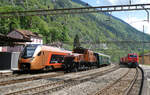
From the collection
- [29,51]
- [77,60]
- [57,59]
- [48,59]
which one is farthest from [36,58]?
[77,60]

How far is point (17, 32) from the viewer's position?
7500 centimetres

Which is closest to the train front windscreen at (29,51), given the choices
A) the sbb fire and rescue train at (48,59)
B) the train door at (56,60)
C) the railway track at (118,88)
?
the sbb fire and rescue train at (48,59)

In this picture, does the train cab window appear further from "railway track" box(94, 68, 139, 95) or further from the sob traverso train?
"railway track" box(94, 68, 139, 95)

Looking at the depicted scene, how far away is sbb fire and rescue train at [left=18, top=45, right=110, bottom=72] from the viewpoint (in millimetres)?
19344

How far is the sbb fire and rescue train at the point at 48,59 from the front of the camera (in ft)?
63.5

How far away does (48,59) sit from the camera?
2184 cm

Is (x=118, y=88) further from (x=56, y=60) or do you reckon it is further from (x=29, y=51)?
(x=56, y=60)

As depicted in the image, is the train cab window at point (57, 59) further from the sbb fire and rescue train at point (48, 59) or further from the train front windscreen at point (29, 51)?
the train front windscreen at point (29, 51)

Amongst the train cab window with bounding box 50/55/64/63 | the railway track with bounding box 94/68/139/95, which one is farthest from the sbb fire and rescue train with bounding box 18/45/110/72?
the railway track with bounding box 94/68/139/95

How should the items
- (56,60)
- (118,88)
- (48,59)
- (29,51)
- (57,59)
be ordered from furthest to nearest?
(57,59), (56,60), (48,59), (29,51), (118,88)

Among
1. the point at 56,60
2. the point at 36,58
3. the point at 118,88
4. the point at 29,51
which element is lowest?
the point at 118,88

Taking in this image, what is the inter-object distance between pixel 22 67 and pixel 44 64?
8.44 feet

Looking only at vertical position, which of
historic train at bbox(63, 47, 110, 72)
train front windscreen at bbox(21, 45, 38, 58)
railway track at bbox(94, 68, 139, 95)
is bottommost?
railway track at bbox(94, 68, 139, 95)

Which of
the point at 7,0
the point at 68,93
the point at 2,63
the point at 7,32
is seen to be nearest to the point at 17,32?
the point at 7,32
